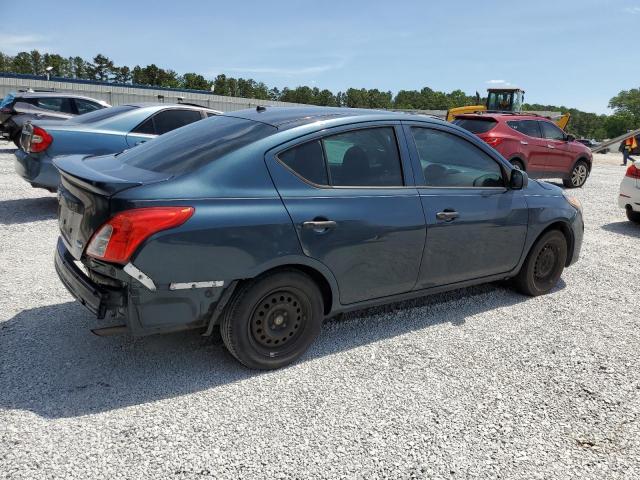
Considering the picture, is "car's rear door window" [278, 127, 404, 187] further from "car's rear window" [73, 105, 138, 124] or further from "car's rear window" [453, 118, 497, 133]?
"car's rear window" [453, 118, 497, 133]

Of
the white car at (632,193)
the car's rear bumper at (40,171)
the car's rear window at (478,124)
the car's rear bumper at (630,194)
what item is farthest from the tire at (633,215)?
the car's rear bumper at (40,171)

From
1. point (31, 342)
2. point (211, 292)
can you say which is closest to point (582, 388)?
point (211, 292)

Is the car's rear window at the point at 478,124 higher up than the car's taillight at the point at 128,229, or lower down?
higher up

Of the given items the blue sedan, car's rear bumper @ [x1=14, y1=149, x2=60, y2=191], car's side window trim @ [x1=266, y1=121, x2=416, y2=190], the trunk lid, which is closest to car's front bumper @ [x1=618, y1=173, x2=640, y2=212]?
car's side window trim @ [x1=266, y1=121, x2=416, y2=190]

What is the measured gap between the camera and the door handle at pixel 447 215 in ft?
12.3

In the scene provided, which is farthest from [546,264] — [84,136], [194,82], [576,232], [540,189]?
[194,82]

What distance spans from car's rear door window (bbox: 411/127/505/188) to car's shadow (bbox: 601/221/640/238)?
495 cm

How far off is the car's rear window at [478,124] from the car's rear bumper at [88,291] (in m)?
9.91

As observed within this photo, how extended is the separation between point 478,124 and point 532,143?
1.36m

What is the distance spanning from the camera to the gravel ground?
245 cm

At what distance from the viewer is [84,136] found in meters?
6.55

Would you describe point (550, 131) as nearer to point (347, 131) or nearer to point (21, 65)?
point (347, 131)

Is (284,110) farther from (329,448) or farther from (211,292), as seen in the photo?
(329,448)

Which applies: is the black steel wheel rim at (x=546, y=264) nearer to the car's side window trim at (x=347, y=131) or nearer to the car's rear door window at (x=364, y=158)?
the car's side window trim at (x=347, y=131)
